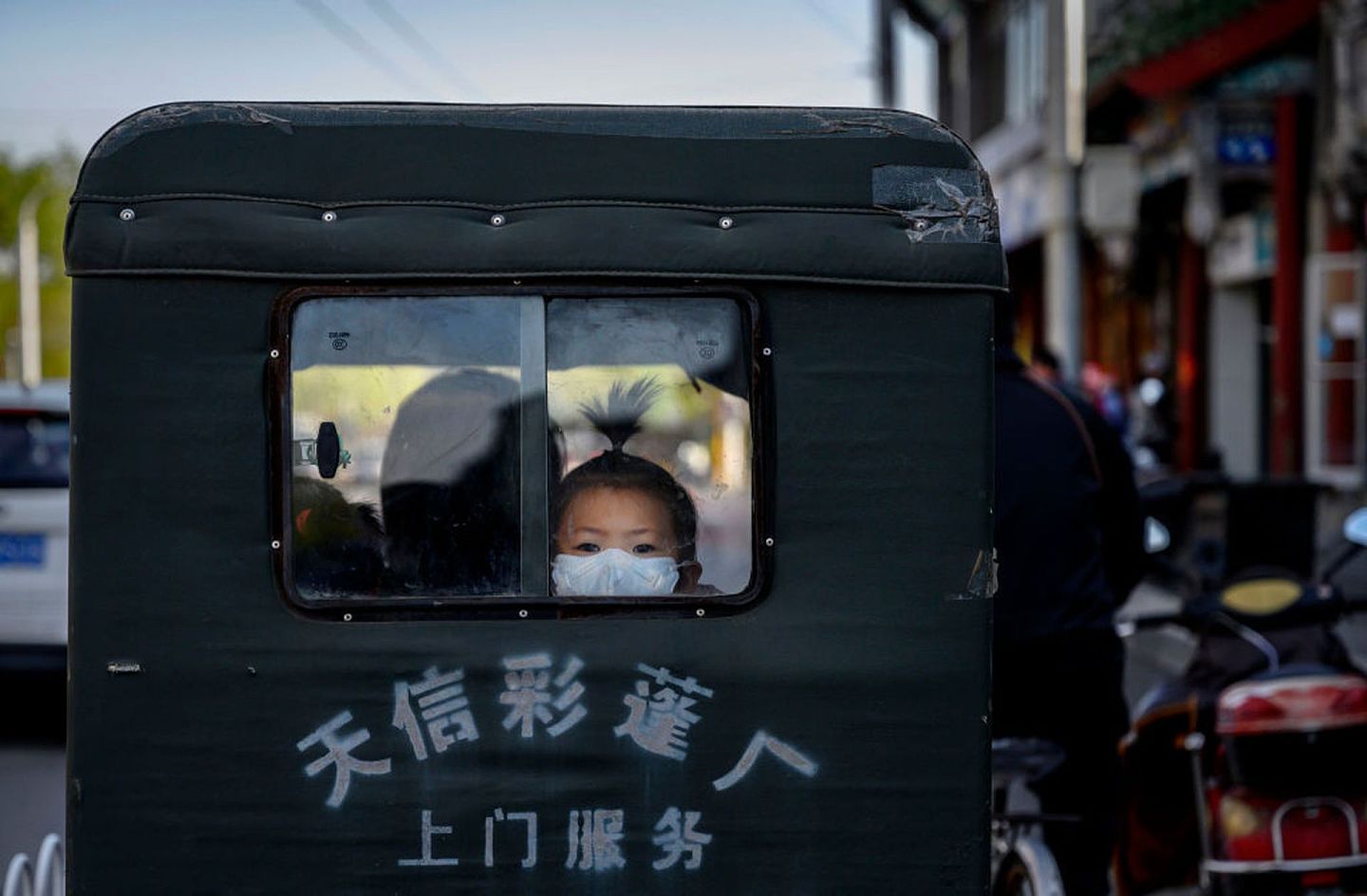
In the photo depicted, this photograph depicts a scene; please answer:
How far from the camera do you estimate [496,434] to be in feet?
11.8

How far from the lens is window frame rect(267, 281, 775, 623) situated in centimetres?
352

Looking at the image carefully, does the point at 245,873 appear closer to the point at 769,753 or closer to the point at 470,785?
the point at 470,785

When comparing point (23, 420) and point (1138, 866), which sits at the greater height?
point (23, 420)

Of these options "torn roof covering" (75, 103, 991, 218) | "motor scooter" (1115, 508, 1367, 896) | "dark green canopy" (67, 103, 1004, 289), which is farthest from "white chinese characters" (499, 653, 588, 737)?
"motor scooter" (1115, 508, 1367, 896)

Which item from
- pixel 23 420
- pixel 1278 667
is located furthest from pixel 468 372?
pixel 23 420

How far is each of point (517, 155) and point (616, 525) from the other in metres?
0.71

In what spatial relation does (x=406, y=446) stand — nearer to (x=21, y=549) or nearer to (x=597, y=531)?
(x=597, y=531)

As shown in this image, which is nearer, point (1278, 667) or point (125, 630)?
point (125, 630)

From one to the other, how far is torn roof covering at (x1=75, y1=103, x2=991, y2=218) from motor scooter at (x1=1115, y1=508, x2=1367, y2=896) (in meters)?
2.16

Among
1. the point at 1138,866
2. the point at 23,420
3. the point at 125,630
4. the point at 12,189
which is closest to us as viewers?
the point at 125,630

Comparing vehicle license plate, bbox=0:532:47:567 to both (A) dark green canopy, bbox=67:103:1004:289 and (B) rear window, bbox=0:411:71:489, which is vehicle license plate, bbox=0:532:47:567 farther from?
(A) dark green canopy, bbox=67:103:1004:289

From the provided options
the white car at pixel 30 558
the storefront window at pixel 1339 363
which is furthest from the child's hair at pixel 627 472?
the storefront window at pixel 1339 363

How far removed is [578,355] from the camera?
11.7 feet

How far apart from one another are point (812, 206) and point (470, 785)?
1.22 m
